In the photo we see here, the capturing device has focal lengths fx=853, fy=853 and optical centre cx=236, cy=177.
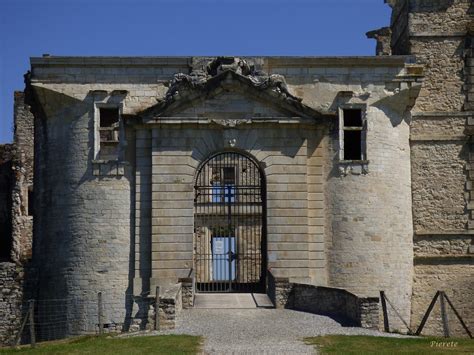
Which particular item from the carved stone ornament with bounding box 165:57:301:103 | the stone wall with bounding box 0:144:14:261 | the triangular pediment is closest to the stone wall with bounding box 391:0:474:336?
the triangular pediment

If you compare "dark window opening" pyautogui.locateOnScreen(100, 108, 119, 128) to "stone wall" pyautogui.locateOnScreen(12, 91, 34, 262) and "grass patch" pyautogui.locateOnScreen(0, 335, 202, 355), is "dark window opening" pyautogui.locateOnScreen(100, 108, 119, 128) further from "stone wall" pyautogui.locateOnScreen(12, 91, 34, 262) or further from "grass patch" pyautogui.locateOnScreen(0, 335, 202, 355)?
"stone wall" pyautogui.locateOnScreen(12, 91, 34, 262)

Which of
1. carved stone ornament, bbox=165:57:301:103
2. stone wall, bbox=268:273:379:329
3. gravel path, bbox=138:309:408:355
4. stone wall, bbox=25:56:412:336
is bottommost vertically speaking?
gravel path, bbox=138:309:408:355

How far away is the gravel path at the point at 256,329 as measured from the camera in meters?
14.4

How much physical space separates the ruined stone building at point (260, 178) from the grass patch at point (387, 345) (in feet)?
14.8

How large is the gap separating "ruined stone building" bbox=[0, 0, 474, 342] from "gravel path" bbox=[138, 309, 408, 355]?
162 centimetres

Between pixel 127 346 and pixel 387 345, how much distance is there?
447cm

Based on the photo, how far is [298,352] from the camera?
13.9 metres

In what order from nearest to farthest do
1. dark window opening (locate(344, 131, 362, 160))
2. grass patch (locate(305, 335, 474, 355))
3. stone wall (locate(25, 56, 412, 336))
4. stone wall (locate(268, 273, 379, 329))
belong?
grass patch (locate(305, 335, 474, 355)) → stone wall (locate(268, 273, 379, 329)) → stone wall (locate(25, 56, 412, 336)) → dark window opening (locate(344, 131, 362, 160))

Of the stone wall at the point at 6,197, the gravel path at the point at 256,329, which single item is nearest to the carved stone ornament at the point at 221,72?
the gravel path at the point at 256,329

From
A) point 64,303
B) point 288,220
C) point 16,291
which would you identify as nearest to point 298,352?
point 288,220

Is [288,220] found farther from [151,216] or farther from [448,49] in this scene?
[448,49]

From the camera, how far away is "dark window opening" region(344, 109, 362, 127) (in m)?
21.4

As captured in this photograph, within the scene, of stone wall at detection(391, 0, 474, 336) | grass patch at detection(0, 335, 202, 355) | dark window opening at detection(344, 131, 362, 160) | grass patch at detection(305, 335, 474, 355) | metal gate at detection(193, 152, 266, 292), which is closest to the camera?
grass patch at detection(305, 335, 474, 355)

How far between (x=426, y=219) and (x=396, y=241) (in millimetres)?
1413
